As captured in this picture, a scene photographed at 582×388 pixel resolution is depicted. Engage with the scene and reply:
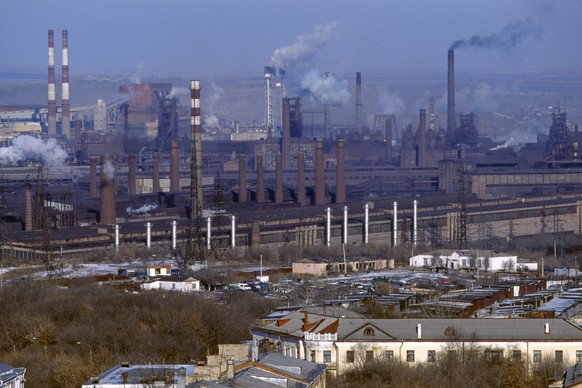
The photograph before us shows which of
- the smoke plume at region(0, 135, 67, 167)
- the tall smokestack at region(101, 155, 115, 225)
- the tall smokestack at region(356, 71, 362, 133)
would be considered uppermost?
the tall smokestack at region(356, 71, 362, 133)

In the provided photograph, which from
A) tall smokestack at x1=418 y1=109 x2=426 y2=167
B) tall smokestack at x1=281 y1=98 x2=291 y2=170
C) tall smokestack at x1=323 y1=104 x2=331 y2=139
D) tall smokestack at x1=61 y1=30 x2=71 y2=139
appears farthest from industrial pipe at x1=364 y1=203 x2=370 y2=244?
tall smokestack at x1=323 y1=104 x2=331 y2=139

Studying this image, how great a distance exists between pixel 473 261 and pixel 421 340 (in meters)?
15.5

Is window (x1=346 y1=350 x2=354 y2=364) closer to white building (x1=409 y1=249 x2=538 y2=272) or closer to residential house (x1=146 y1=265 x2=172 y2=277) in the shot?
residential house (x1=146 y1=265 x2=172 y2=277)

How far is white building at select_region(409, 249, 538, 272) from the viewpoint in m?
31.6

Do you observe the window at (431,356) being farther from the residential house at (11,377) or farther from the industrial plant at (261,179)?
the industrial plant at (261,179)

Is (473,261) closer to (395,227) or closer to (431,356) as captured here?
(395,227)

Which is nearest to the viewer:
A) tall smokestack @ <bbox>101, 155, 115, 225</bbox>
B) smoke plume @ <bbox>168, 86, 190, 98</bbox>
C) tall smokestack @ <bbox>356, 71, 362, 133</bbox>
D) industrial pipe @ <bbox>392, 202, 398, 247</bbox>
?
tall smokestack @ <bbox>101, 155, 115, 225</bbox>

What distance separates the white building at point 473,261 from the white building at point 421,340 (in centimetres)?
1390

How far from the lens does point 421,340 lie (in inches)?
661

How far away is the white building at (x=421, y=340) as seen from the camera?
16.6 m

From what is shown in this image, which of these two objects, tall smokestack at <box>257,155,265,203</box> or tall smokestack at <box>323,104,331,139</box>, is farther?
tall smokestack at <box>323,104,331,139</box>

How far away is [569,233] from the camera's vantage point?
43625mm

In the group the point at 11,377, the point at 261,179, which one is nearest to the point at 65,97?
the point at 261,179

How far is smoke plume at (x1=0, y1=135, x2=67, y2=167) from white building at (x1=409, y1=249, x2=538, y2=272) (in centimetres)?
2432
